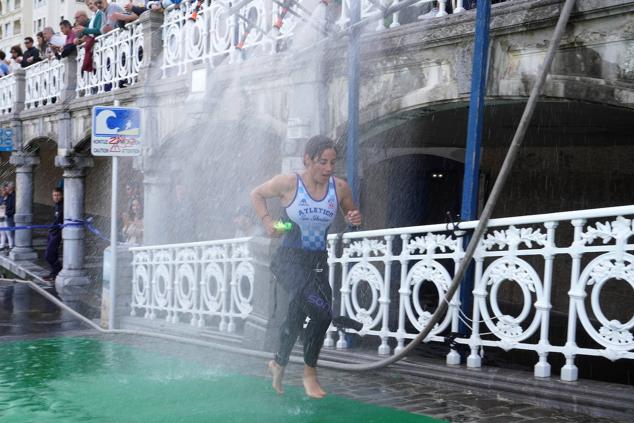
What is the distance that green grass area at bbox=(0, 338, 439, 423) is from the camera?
565 centimetres

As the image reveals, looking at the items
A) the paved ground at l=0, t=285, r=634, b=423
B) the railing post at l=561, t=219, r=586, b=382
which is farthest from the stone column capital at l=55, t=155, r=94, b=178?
the railing post at l=561, t=219, r=586, b=382

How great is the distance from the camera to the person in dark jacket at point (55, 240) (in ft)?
58.2

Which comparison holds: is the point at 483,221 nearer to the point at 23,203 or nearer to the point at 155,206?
the point at 155,206

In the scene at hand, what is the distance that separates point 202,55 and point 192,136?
7.76 ft

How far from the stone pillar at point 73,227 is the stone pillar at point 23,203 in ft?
12.7

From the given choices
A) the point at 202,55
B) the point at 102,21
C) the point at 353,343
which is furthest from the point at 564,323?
the point at 102,21

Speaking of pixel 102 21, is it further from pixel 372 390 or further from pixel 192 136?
pixel 372 390

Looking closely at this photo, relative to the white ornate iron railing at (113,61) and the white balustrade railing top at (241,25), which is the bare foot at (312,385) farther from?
the white ornate iron railing at (113,61)

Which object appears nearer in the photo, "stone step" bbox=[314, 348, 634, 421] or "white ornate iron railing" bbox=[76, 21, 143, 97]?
"stone step" bbox=[314, 348, 634, 421]

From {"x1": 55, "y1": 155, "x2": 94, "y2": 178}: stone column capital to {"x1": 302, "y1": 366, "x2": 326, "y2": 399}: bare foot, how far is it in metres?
12.7

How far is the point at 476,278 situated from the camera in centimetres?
642

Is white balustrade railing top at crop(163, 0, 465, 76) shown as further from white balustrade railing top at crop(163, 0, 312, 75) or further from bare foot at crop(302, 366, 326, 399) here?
bare foot at crop(302, 366, 326, 399)

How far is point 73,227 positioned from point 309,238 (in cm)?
1250

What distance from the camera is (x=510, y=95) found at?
7309 millimetres
